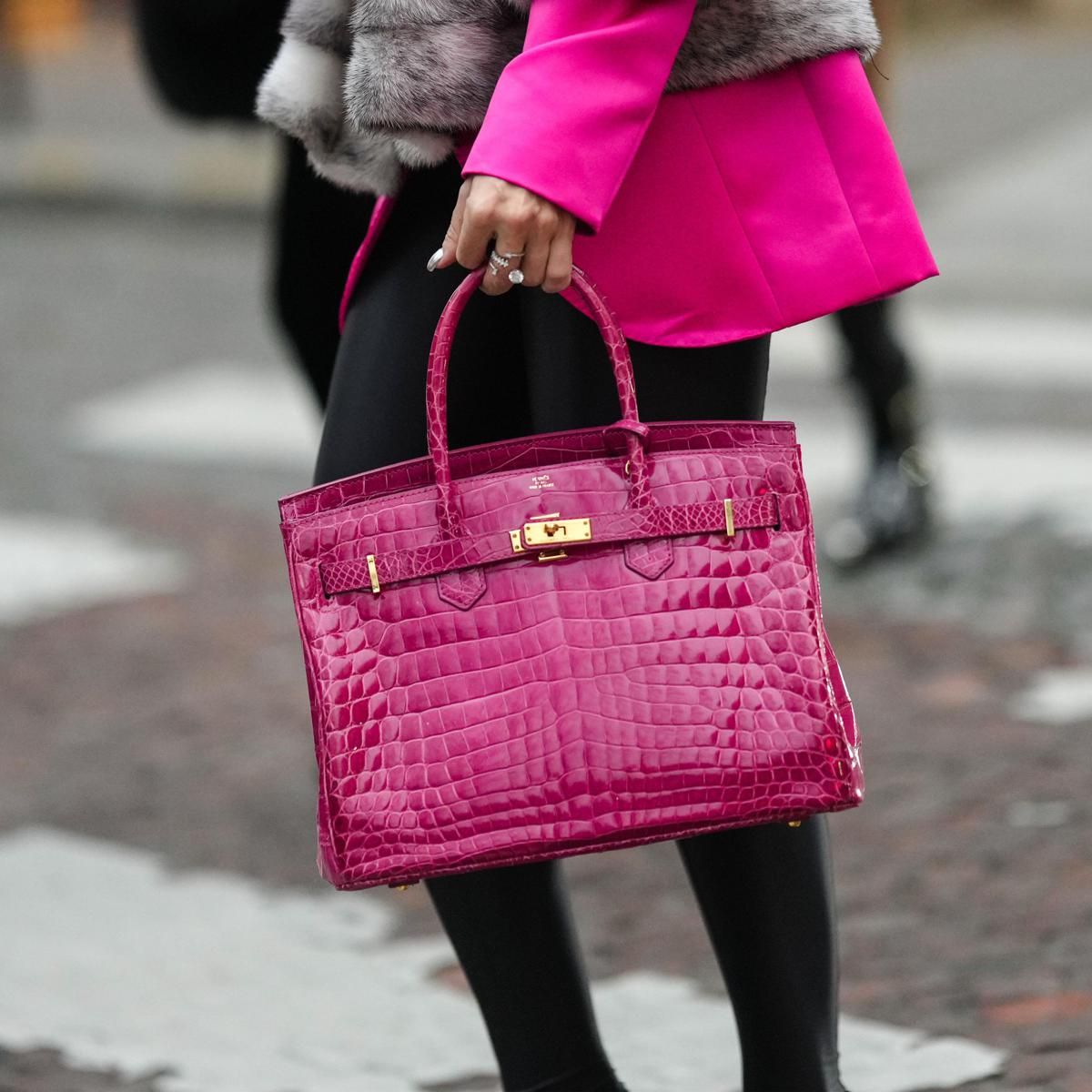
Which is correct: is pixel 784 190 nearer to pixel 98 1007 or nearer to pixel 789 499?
pixel 789 499

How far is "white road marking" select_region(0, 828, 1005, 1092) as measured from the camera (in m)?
2.49

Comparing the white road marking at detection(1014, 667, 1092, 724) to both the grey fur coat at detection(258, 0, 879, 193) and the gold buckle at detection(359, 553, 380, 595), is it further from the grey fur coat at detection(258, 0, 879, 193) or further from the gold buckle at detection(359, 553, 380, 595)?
the gold buckle at detection(359, 553, 380, 595)

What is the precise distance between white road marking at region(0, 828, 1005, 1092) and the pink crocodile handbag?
80 cm

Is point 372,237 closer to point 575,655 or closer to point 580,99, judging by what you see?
point 580,99

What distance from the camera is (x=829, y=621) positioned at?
4277 millimetres

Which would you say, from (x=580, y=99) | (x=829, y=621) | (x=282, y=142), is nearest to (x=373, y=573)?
(x=580, y=99)

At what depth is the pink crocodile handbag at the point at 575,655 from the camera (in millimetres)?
1718

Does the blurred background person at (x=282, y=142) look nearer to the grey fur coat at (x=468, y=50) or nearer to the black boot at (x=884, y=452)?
the grey fur coat at (x=468, y=50)

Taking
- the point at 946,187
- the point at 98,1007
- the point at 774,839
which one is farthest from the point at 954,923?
the point at 946,187

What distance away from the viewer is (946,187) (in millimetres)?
9109

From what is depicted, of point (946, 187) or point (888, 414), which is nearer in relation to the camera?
point (888, 414)

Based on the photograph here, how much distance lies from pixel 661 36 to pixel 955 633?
262 centimetres

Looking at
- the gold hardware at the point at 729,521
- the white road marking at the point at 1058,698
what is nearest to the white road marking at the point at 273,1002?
the gold hardware at the point at 729,521

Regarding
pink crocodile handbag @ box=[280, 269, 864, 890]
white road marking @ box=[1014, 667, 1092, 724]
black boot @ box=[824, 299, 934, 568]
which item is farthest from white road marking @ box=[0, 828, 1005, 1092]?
black boot @ box=[824, 299, 934, 568]
